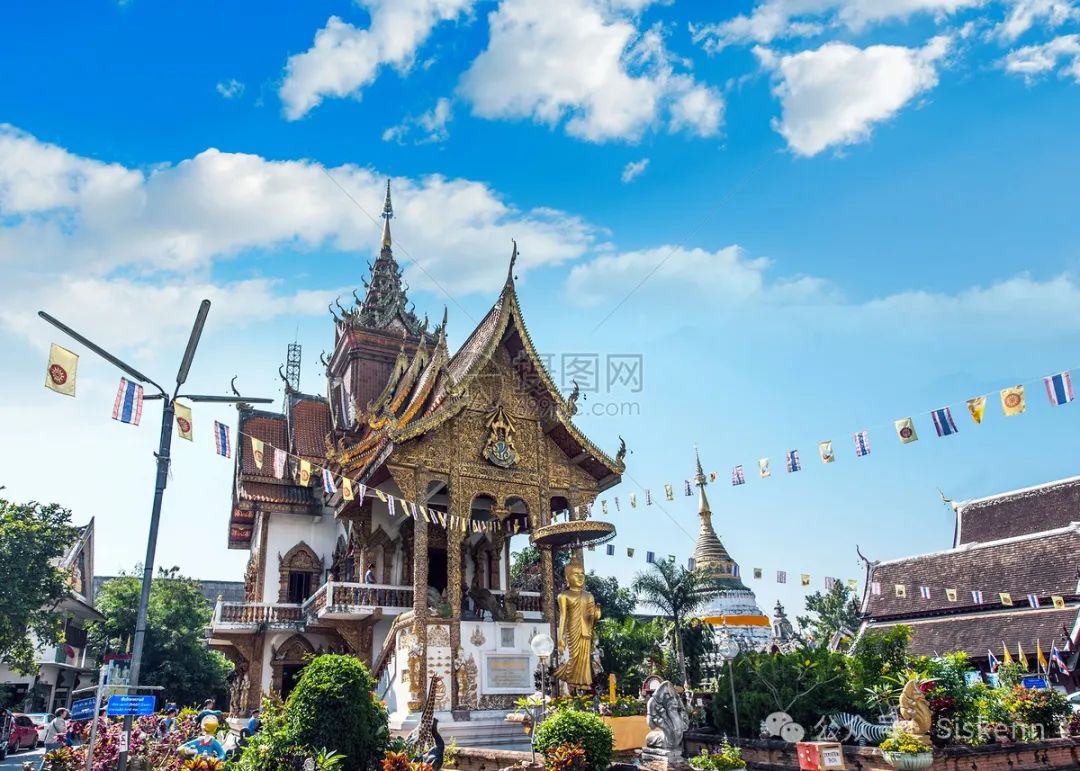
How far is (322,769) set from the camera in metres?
8.11

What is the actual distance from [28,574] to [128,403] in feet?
46.3

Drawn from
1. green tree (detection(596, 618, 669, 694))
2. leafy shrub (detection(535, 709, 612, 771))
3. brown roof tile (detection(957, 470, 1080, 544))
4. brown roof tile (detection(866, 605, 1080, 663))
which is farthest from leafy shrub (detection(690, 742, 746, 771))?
brown roof tile (detection(957, 470, 1080, 544))

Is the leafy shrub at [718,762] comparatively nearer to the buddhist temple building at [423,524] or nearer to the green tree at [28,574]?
the buddhist temple building at [423,524]

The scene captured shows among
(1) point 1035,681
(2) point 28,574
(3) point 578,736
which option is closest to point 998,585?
(1) point 1035,681

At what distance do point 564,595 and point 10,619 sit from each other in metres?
14.7

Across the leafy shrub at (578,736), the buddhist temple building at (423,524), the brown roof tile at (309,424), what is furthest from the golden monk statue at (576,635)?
the brown roof tile at (309,424)

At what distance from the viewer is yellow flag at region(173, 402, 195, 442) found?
9.42 meters

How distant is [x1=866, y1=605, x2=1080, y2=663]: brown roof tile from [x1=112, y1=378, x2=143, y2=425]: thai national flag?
71.2 feet

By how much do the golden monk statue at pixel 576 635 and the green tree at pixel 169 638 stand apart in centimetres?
Result: 2382

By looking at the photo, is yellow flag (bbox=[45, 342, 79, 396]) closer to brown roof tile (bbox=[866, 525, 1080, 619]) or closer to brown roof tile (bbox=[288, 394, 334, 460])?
brown roof tile (bbox=[288, 394, 334, 460])

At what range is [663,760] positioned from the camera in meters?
9.50

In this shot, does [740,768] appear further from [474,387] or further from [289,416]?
[289,416]

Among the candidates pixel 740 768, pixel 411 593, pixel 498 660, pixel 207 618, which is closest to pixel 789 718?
pixel 740 768

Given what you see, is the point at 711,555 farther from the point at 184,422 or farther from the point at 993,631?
the point at 184,422
